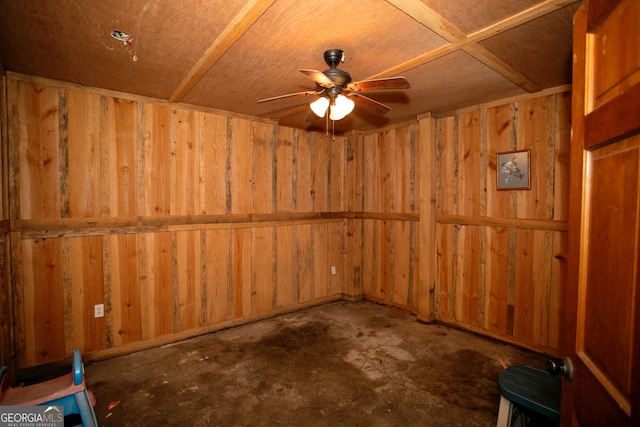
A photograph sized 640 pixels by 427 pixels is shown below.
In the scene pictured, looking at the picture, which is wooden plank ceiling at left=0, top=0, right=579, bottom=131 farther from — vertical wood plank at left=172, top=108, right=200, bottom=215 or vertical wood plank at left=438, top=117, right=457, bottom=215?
vertical wood plank at left=438, top=117, right=457, bottom=215

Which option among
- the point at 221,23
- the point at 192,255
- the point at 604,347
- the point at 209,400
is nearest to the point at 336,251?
the point at 192,255

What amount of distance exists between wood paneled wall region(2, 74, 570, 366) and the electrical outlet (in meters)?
0.04

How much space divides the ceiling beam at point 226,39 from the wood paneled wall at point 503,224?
2.74 metres

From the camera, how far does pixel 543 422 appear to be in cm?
196

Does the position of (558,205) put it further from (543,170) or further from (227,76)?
(227,76)

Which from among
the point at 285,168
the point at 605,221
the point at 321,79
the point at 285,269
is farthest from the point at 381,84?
the point at 285,269

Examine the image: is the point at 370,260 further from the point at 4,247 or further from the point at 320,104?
the point at 4,247

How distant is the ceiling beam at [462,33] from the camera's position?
5.43ft

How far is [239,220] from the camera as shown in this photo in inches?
148

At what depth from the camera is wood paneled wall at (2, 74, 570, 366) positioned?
8.80 ft

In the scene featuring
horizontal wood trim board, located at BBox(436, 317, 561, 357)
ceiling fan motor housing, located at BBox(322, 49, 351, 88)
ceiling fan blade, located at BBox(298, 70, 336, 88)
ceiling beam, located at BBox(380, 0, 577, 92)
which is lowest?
horizontal wood trim board, located at BBox(436, 317, 561, 357)

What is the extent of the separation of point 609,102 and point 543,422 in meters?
2.10

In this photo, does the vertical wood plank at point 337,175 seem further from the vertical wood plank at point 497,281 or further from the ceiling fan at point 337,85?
the ceiling fan at point 337,85

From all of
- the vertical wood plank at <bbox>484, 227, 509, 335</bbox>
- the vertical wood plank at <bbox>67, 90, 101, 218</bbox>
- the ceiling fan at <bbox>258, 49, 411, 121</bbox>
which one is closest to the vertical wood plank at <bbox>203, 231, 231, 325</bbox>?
the vertical wood plank at <bbox>67, 90, 101, 218</bbox>
